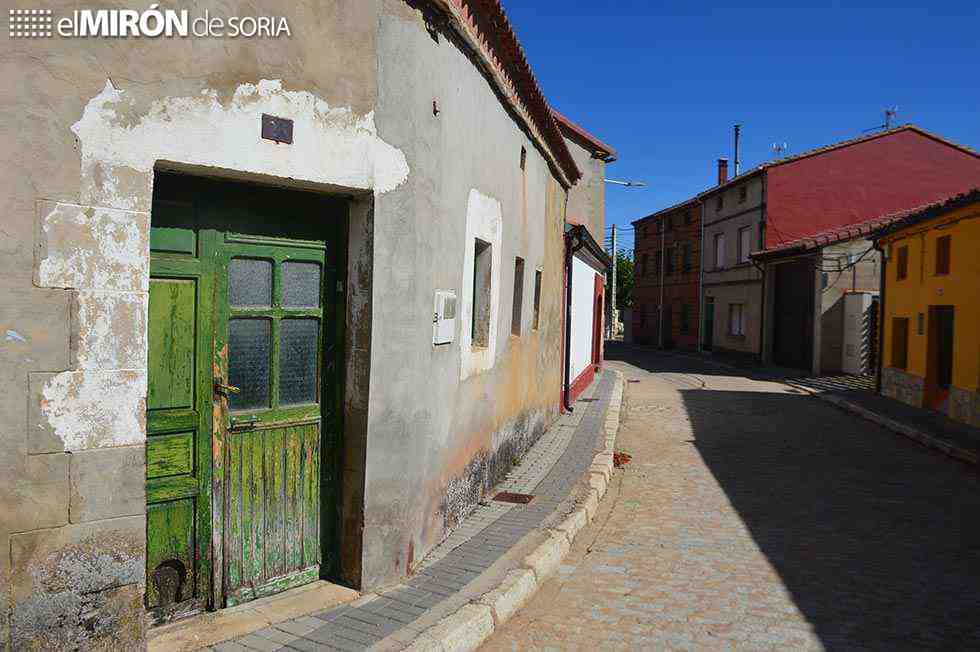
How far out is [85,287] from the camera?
10.2ft

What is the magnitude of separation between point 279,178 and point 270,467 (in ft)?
5.44

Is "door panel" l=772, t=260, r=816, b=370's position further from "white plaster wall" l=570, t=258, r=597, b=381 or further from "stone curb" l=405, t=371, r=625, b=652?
"stone curb" l=405, t=371, r=625, b=652

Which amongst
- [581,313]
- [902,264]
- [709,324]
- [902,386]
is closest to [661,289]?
[709,324]

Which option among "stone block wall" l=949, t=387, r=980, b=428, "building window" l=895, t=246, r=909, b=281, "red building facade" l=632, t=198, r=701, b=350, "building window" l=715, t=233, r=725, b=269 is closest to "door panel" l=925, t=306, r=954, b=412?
"stone block wall" l=949, t=387, r=980, b=428

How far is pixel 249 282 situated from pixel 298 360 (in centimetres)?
56

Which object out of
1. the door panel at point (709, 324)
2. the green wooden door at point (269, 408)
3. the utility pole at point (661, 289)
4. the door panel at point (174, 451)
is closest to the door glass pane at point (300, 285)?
the green wooden door at point (269, 408)

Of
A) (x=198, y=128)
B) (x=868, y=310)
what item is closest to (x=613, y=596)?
(x=198, y=128)

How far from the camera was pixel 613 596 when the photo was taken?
473 cm

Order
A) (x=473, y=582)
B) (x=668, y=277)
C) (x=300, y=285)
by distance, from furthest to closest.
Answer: (x=668, y=277) → (x=473, y=582) → (x=300, y=285)

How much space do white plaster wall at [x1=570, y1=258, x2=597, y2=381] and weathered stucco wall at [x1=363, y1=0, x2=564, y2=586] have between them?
7015 mm

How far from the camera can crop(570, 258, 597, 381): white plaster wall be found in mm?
13930

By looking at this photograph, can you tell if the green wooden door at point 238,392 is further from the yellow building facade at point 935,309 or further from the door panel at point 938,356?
the door panel at point 938,356

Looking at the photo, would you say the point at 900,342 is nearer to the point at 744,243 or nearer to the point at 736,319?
the point at 744,243

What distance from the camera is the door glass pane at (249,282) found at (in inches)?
154
